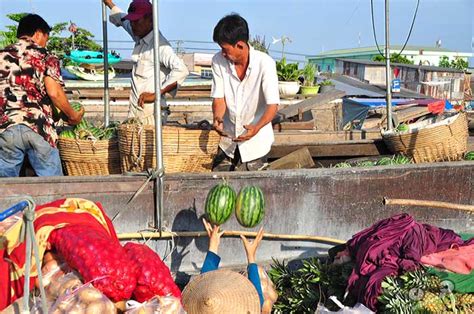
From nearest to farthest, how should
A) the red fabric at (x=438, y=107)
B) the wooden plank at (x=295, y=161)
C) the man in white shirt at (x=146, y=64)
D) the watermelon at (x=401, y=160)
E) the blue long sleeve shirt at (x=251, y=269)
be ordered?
1. the blue long sleeve shirt at (x=251, y=269)
2. the man in white shirt at (x=146, y=64)
3. the wooden plank at (x=295, y=161)
4. the watermelon at (x=401, y=160)
5. the red fabric at (x=438, y=107)

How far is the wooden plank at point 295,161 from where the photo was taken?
20.1 ft

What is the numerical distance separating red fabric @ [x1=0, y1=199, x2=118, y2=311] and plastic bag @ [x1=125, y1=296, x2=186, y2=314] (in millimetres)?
528

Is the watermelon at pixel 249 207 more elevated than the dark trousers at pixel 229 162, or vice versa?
the dark trousers at pixel 229 162

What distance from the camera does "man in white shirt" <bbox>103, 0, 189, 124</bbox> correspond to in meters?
5.75

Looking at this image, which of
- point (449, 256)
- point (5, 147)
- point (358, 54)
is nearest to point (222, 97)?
point (5, 147)

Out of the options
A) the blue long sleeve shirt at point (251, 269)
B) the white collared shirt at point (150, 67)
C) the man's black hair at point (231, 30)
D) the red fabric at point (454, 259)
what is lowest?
the blue long sleeve shirt at point (251, 269)

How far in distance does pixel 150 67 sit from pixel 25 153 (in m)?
1.49

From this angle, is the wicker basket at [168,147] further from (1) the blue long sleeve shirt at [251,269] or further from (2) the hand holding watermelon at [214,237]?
(1) the blue long sleeve shirt at [251,269]

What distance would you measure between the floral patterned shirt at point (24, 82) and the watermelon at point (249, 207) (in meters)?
1.89

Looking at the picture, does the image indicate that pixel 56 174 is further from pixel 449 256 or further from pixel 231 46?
pixel 449 256

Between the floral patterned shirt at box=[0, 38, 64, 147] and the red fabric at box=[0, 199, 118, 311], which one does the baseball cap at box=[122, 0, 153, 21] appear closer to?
the floral patterned shirt at box=[0, 38, 64, 147]

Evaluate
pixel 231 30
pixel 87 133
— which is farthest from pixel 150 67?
pixel 231 30

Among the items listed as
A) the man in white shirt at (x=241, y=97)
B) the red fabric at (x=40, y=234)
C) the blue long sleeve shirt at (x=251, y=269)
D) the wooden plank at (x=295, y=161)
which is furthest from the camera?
the wooden plank at (x=295, y=161)

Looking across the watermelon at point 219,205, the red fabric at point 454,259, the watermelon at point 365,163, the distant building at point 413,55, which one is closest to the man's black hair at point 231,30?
the watermelon at point 219,205
